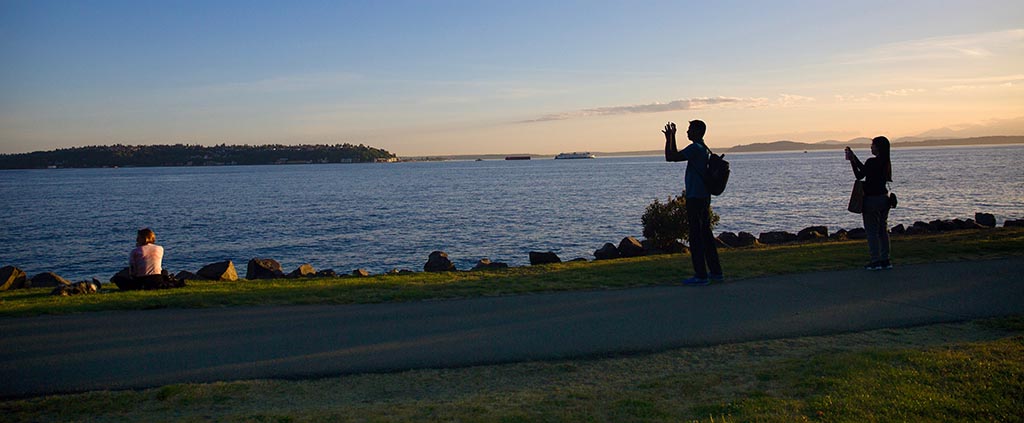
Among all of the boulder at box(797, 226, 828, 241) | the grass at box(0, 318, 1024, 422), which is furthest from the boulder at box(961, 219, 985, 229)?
the grass at box(0, 318, 1024, 422)

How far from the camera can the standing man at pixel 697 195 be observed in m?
9.79

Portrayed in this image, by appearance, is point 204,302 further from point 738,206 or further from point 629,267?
point 738,206

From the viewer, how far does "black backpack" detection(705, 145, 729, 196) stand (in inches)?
379

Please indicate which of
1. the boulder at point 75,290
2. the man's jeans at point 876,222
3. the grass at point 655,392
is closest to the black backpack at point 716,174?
the man's jeans at point 876,222

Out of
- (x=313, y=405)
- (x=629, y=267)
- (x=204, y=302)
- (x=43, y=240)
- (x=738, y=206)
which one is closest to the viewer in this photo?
(x=313, y=405)

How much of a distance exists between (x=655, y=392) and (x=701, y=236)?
486 cm

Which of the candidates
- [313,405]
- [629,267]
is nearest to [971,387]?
[313,405]

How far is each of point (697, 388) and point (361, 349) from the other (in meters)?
3.26

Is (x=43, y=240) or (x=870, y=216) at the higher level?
(x=870, y=216)

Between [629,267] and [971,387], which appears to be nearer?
[971,387]

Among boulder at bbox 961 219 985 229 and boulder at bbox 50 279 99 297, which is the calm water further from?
boulder at bbox 50 279 99 297

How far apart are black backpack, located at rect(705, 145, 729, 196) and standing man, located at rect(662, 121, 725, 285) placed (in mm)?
68

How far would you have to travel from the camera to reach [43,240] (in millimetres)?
35625

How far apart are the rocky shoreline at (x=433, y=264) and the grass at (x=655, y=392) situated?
6.92m
